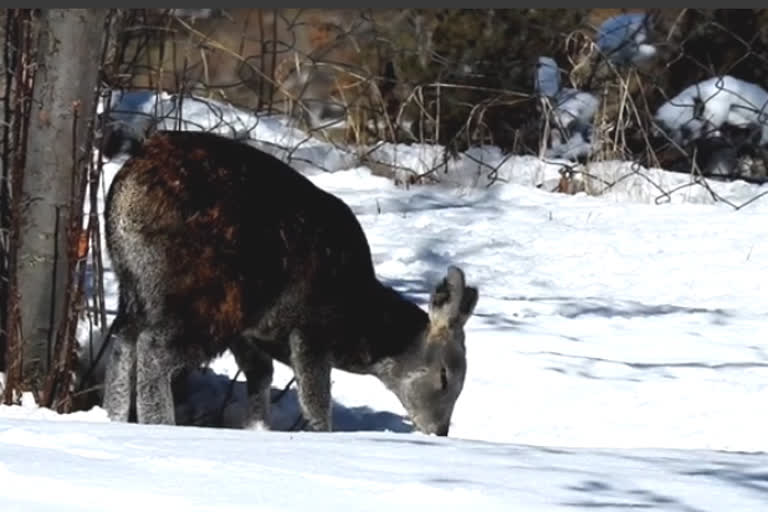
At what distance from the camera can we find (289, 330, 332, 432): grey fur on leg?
29.2 feet

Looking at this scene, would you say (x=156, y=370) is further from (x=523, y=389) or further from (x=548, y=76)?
(x=548, y=76)

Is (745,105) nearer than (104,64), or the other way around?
(104,64)

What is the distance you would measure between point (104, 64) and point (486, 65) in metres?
7.26

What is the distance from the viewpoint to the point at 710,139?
50.8 feet

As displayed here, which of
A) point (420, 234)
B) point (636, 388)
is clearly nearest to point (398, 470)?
point (636, 388)

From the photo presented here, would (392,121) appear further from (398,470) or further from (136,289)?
(398,470)

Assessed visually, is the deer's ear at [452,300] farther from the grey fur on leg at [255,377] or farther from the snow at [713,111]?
the snow at [713,111]

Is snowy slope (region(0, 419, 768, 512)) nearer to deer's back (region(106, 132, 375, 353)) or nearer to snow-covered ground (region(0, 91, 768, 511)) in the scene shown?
snow-covered ground (region(0, 91, 768, 511))

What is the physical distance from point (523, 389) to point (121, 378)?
2058mm

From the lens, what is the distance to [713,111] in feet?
51.1

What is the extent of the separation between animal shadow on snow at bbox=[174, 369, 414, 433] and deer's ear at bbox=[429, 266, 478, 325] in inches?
22.9

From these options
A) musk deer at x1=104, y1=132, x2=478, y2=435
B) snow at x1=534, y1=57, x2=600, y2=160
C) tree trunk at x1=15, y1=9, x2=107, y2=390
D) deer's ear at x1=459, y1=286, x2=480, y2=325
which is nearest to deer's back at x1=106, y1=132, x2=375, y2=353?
musk deer at x1=104, y1=132, x2=478, y2=435

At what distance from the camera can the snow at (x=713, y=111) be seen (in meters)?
15.4

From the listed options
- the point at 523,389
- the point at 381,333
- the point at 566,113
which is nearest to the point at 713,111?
the point at 566,113
